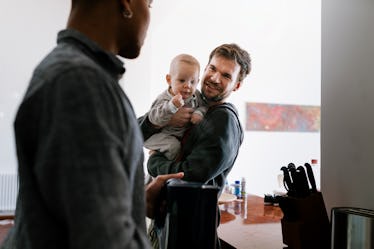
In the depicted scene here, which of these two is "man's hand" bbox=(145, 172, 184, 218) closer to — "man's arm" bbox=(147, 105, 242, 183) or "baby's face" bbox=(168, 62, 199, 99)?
"man's arm" bbox=(147, 105, 242, 183)

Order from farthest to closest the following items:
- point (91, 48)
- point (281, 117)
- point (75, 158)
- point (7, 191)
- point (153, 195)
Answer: point (281, 117), point (7, 191), point (153, 195), point (91, 48), point (75, 158)

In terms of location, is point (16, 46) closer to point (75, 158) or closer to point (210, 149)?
point (210, 149)

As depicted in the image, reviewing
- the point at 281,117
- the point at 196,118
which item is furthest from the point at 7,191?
the point at 196,118

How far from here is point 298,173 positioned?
1.13m

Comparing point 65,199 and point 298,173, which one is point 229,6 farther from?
point 65,199

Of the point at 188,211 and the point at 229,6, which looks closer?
the point at 188,211

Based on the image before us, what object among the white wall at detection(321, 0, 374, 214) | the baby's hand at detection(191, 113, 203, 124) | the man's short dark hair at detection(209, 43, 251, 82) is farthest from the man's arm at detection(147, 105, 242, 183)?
the white wall at detection(321, 0, 374, 214)

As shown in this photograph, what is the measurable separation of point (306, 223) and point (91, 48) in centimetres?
87

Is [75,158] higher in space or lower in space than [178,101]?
lower

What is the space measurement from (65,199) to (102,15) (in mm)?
299

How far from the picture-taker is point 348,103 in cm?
111

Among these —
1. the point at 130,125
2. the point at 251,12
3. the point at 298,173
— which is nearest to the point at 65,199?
the point at 130,125

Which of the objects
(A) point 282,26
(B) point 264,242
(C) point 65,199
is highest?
(A) point 282,26

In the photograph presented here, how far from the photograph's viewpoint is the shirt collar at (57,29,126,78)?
0.51 metres
